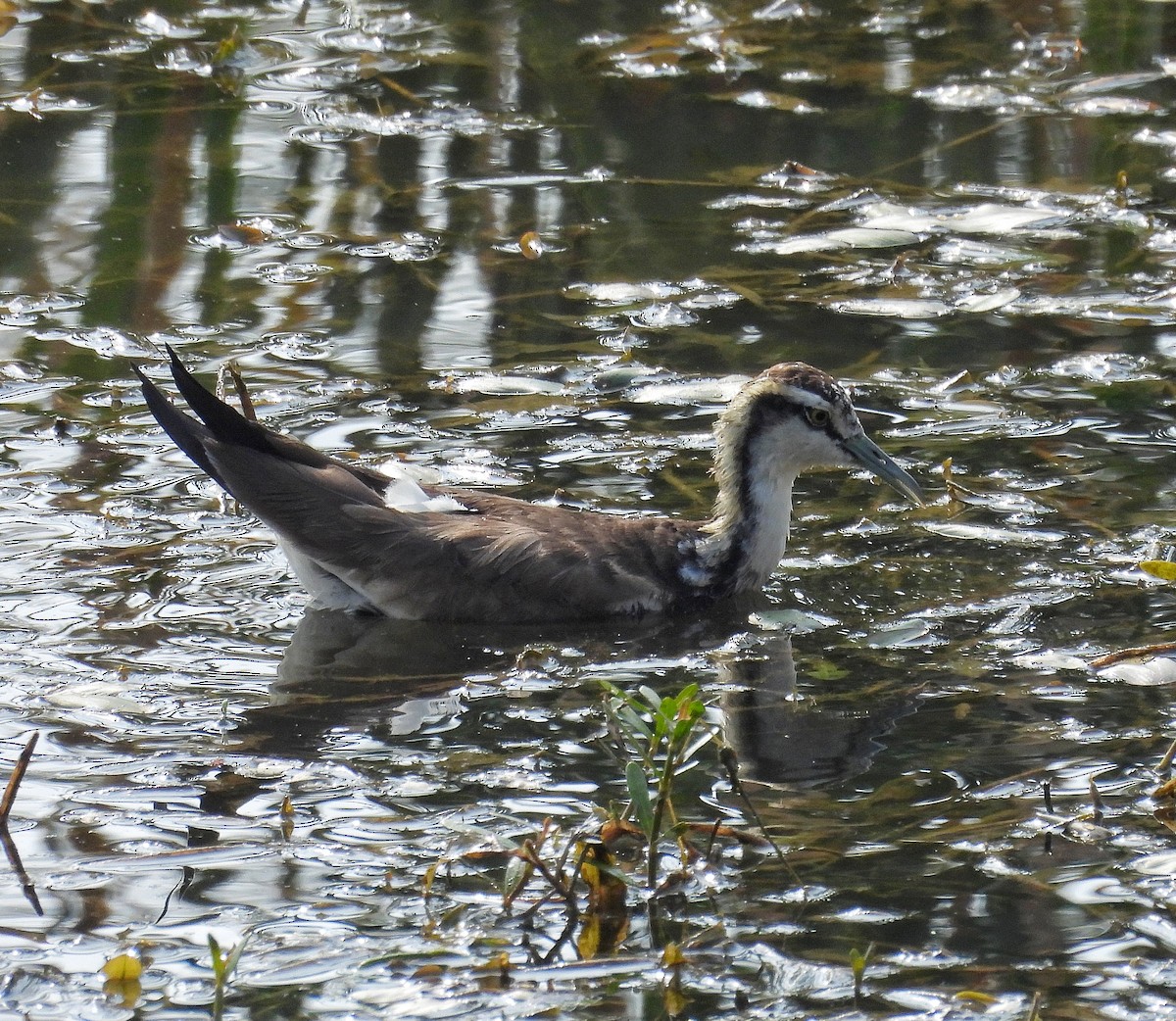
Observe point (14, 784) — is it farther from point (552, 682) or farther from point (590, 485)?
point (590, 485)

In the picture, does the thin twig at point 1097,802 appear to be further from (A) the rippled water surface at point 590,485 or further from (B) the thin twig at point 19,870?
(B) the thin twig at point 19,870

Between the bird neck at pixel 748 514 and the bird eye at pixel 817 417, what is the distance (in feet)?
0.46

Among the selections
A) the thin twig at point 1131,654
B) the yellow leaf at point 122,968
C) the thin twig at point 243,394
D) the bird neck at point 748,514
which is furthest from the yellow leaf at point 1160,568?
the thin twig at point 243,394

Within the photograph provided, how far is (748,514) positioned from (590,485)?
29.0 inches

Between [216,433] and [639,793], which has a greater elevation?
[216,433]

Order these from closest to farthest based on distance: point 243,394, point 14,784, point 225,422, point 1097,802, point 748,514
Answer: point 14,784, point 1097,802, point 225,422, point 748,514, point 243,394

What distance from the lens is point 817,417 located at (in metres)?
Answer: 6.89

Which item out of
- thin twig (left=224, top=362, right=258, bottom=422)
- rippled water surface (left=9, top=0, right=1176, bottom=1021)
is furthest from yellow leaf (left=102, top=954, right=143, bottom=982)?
thin twig (left=224, top=362, right=258, bottom=422)

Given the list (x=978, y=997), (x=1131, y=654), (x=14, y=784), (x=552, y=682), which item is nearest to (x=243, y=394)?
(x=552, y=682)

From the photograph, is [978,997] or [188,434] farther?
[188,434]

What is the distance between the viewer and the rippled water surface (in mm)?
4383

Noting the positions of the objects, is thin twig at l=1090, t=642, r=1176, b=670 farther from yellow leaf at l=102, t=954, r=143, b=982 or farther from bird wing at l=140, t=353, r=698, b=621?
yellow leaf at l=102, t=954, r=143, b=982

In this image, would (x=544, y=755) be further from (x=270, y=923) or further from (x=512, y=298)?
(x=512, y=298)

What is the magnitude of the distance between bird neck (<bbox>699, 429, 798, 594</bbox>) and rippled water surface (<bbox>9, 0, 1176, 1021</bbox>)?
154mm
